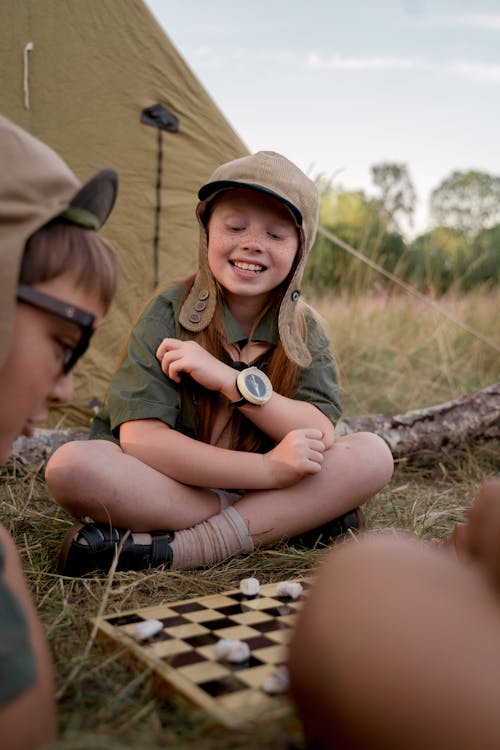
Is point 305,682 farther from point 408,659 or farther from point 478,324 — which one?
point 478,324

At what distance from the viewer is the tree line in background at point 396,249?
5.43 metres

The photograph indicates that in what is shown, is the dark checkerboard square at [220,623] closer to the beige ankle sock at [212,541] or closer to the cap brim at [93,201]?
the beige ankle sock at [212,541]

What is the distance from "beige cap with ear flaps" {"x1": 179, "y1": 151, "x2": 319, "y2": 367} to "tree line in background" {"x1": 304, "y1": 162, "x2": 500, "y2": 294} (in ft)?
8.18

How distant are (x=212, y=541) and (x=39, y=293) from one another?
105 cm

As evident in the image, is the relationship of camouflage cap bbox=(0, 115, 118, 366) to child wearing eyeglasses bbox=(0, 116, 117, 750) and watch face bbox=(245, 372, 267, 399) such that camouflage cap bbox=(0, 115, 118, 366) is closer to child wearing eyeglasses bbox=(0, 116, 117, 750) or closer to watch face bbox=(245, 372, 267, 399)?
child wearing eyeglasses bbox=(0, 116, 117, 750)

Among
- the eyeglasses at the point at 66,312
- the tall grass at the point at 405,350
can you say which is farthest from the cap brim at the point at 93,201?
the tall grass at the point at 405,350

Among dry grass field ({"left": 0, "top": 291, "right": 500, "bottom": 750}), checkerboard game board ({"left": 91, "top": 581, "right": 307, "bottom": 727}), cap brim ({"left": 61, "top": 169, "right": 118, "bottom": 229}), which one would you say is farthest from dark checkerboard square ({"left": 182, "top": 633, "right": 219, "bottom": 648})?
cap brim ({"left": 61, "top": 169, "right": 118, "bottom": 229})

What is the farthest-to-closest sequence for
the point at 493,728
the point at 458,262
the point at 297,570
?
the point at 458,262 → the point at 297,570 → the point at 493,728

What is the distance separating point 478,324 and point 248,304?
3697mm

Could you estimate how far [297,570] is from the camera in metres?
1.95

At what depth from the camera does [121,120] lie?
3322 millimetres

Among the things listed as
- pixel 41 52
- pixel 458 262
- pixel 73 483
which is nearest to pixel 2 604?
pixel 73 483

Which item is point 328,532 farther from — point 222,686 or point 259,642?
point 222,686

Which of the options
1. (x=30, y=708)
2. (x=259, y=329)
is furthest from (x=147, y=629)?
(x=259, y=329)
